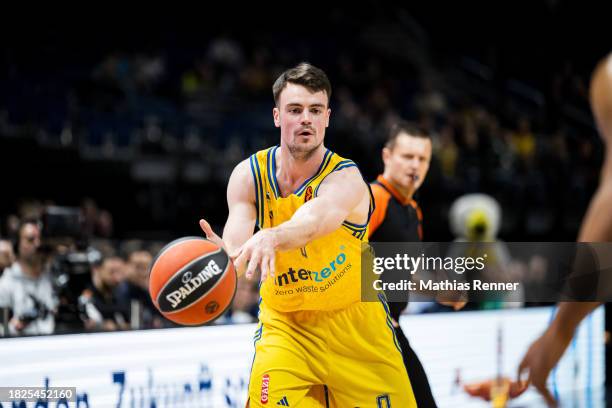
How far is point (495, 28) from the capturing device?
18078 mm

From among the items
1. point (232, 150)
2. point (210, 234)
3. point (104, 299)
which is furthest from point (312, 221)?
point (232, 150)

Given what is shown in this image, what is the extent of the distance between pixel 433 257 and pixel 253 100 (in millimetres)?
7934

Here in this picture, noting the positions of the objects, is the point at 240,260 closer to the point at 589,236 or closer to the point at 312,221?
the point at 312,221

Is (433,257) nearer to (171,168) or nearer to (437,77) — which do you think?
(171,168)

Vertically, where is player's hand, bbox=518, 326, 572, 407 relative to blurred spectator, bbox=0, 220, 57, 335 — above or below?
below

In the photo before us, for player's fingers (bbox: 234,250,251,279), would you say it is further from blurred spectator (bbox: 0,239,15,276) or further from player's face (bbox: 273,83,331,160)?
blurred spectator (bbox: 0,239,15,276)

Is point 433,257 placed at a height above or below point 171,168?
below

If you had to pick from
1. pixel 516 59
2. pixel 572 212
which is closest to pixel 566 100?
pixel 516 59

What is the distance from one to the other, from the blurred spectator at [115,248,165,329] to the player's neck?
274cm

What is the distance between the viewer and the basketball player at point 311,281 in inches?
152

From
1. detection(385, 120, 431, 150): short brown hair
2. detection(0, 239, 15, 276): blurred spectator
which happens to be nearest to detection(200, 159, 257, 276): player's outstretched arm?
detection(385, 120, 431, 150): short brown hair

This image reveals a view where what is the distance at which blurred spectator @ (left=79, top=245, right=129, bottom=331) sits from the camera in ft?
19.8

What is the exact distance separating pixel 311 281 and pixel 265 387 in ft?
1.75

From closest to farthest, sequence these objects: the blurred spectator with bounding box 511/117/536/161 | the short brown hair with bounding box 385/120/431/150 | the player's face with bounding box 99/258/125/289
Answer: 1. the short brown hair with bounding box 385/120/431/150
2. the player's face with bounding box 99/258/125/289
3. the blurred spectator with bounding box 511/117/536/161
